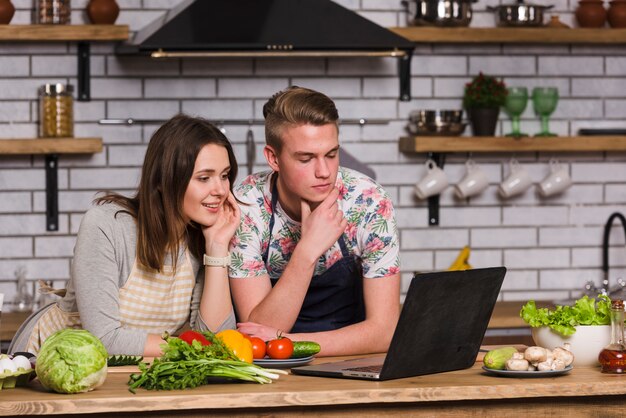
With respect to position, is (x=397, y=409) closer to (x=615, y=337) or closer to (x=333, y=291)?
(x=615, y=337)

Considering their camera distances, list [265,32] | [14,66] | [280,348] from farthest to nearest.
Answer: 1. [14,66]
2. [265,32]
3. [280,348]

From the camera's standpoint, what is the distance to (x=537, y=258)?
5445mm

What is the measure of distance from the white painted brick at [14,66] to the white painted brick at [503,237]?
2.33m

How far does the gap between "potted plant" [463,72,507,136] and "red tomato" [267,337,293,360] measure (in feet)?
9.09

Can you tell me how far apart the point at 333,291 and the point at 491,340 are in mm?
1576

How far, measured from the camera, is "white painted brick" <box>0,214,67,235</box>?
16.6 ft

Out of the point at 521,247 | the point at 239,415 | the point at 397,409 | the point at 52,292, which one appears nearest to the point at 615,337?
the point at 397,409

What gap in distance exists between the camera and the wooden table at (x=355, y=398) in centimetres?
228

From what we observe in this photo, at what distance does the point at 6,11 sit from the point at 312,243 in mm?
2465

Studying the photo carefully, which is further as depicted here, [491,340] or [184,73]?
[184,73]

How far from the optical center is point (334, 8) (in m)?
4.68

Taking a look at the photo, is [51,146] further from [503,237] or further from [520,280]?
[520,280]

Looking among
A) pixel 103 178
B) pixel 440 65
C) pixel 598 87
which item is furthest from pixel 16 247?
pixel 598 87

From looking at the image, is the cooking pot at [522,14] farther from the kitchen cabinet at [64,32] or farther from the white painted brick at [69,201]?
the white painted brick at [69,201]
